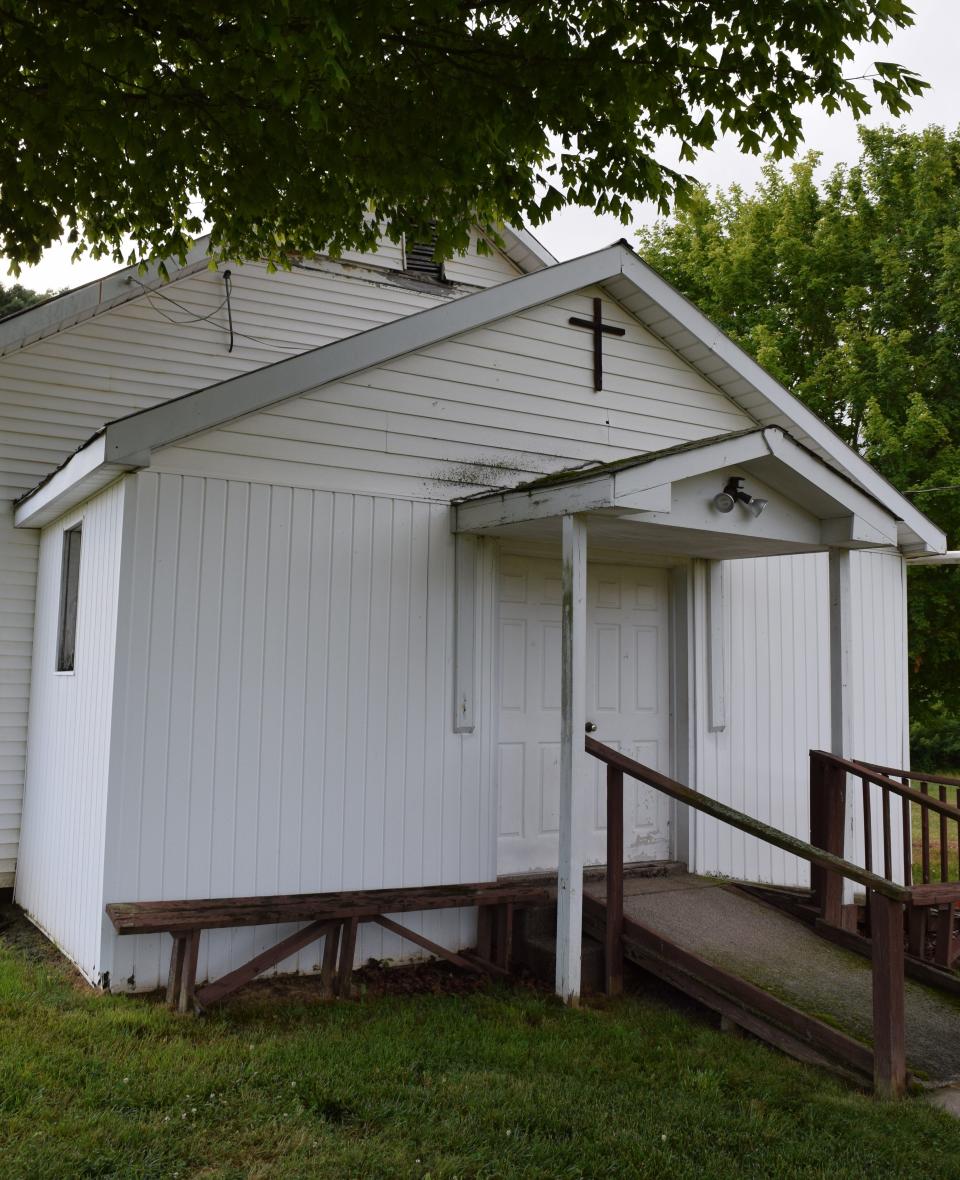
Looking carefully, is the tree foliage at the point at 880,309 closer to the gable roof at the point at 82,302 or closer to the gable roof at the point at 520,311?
the gable roof at the point at 520,311

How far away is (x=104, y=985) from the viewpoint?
18.5 feet

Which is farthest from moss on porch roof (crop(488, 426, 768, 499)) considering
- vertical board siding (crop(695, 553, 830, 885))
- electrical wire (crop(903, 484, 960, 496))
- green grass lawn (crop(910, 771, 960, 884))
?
electrical wire (crop(903, 484, 960, 496))

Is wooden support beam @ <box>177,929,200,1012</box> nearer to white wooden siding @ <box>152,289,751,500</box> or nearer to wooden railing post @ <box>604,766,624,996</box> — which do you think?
wooden railing post @ <box>604,766,624,996</box>

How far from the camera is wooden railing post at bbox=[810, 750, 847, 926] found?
6.84m

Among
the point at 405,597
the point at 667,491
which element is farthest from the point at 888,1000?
the point at 405,597

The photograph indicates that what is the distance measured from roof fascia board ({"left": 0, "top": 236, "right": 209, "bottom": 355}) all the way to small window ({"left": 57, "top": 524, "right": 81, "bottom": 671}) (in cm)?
189

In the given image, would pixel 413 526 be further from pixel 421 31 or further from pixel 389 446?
pixel 421 31

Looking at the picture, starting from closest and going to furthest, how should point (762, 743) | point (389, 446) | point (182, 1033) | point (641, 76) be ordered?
point (182, 1033) → point (641, 76) → point (389, 446) → point (762, 743)

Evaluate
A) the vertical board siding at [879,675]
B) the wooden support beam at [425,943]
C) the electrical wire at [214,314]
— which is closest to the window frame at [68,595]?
the electrical wire at [214,314]

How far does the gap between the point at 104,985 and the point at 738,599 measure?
17.6 feet

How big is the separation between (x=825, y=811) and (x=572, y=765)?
7.28ft

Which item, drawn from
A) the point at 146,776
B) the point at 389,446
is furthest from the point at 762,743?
the point at 146,776

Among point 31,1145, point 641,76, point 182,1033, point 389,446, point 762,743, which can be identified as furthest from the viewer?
point 762,743

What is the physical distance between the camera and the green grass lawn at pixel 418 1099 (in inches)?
154
